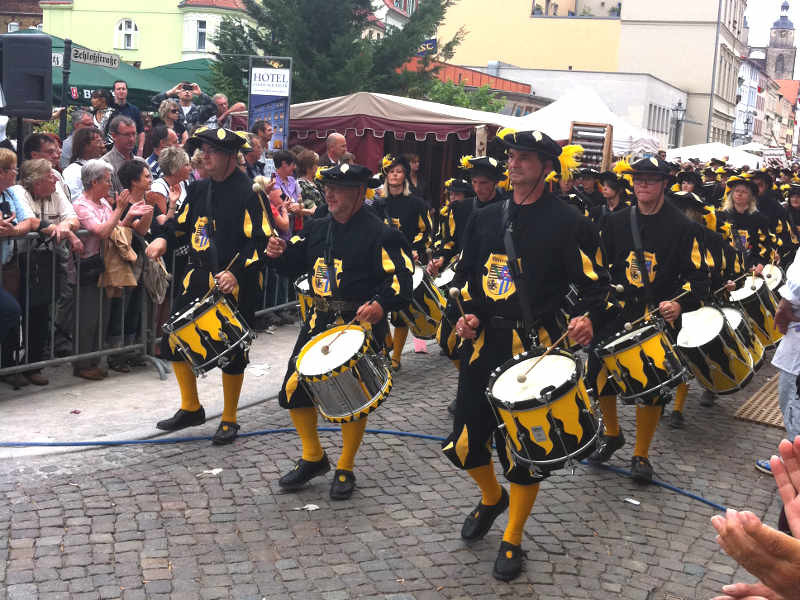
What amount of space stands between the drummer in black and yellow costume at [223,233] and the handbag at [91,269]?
5.22 ft

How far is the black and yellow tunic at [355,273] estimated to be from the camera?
19.3 ft

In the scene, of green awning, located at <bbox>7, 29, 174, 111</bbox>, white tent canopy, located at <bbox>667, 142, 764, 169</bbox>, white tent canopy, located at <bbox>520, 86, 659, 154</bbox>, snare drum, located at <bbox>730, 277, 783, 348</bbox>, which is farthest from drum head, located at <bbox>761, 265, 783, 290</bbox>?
white tent canopy, located at <bbox>667, 142, 764, 169</bbox>

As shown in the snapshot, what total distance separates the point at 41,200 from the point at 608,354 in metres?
4.41

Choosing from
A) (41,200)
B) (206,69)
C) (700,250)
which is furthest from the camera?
(206,69)

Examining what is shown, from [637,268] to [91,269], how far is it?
13.9ft

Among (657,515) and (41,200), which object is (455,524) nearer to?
(657,515)

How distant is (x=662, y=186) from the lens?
6.59 meters

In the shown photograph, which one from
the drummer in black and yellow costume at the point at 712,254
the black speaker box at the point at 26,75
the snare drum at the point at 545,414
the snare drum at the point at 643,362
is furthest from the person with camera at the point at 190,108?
the snare drum at the point at 545,414

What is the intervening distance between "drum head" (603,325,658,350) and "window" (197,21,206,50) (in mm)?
56514

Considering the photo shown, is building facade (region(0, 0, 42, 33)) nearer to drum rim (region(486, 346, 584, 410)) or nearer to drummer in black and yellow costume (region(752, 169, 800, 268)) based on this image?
drummer in black and yellow costume (region(752, 169, 800, 268))

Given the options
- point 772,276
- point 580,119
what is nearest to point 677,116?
point 580,119

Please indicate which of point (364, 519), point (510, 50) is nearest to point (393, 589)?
point (364, 519)

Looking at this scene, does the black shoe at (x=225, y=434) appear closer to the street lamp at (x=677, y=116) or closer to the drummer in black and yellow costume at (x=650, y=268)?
the drummer in black and yellow costume at (x=650, y=268)

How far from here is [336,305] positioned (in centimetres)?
594
